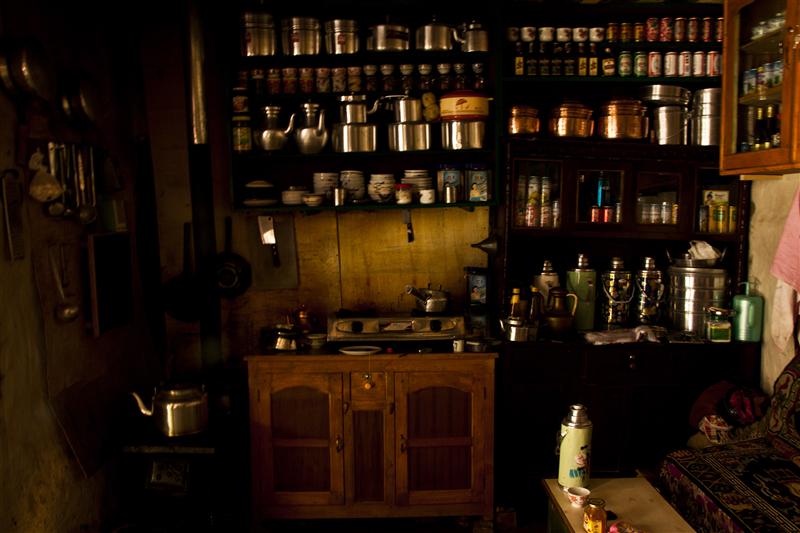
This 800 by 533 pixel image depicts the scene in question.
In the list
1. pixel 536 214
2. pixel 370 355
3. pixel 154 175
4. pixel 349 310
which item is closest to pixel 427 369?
pixel 370 355

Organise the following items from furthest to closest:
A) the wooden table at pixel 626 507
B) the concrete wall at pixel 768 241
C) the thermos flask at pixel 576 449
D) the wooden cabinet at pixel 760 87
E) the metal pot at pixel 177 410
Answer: the concrete wall at pixel 768 241, the metal pot at pixel 177 410, the wooden cabinet at pixel 760 87, the thermos flask at pixel 576 449, the wooden table at pixel 626 507

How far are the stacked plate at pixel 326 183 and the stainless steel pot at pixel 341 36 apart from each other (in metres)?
0.59

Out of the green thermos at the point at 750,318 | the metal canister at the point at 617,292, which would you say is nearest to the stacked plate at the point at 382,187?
the metal canister at the point at 617,292

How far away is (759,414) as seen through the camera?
296 cm

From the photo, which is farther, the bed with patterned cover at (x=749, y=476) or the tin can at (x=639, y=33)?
the tin can at (x=639, y=33)

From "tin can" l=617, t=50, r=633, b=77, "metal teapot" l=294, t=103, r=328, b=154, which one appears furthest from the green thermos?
"metal teapot" l=294, t=103, r=328, b=154

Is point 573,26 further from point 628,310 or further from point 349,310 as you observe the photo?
point 349,310

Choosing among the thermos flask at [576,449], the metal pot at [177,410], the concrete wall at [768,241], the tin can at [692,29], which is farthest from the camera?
the tin can at [692,29]

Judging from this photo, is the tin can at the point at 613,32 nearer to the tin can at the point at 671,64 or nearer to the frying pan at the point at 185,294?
the tin can at the point at 671,64

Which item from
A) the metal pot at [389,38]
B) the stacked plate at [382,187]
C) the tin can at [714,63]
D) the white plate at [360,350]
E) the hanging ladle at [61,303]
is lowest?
the white plate at [360,350]

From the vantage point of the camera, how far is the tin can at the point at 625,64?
3412 mm

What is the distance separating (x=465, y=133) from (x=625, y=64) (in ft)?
2.82

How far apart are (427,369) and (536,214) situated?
94cm

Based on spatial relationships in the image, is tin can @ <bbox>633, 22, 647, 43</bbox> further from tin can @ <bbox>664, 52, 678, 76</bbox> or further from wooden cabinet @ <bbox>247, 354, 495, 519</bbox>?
wooden cabinet @ <bbox>247, 354, 495, 519</bbox>
